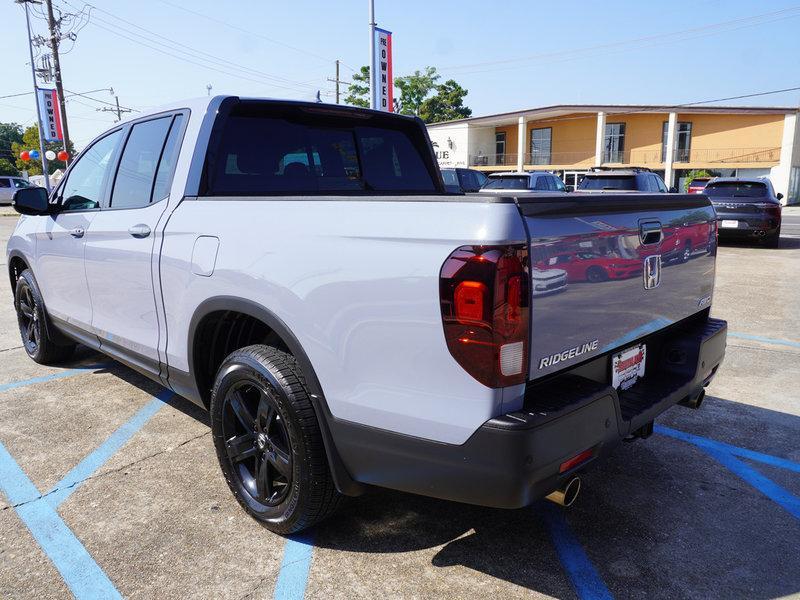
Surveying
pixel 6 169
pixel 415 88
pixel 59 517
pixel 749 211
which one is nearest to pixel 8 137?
pixel 6 169

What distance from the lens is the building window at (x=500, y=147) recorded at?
45.2 m

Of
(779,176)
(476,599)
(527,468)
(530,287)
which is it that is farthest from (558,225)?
(779,176)

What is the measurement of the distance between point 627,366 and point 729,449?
151 cm

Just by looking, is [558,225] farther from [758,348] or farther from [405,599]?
[758,348]

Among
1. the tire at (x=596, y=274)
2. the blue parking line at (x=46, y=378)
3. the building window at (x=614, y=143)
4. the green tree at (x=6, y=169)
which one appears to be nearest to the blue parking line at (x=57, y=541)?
the blue parking line at (x=46, y=378)

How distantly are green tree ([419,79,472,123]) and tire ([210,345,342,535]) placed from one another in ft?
196

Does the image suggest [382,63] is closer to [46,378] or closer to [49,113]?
[46,378]

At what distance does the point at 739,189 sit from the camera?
45.3 feet

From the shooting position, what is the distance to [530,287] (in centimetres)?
195

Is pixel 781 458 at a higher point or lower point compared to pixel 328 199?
lower

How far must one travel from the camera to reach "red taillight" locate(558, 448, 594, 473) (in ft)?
6.74

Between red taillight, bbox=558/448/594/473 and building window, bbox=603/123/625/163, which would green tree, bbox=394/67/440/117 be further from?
red taillight, bbox=558/448/594/473

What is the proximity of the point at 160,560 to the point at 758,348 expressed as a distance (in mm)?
5407

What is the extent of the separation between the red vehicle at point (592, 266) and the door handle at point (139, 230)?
7.14ft
